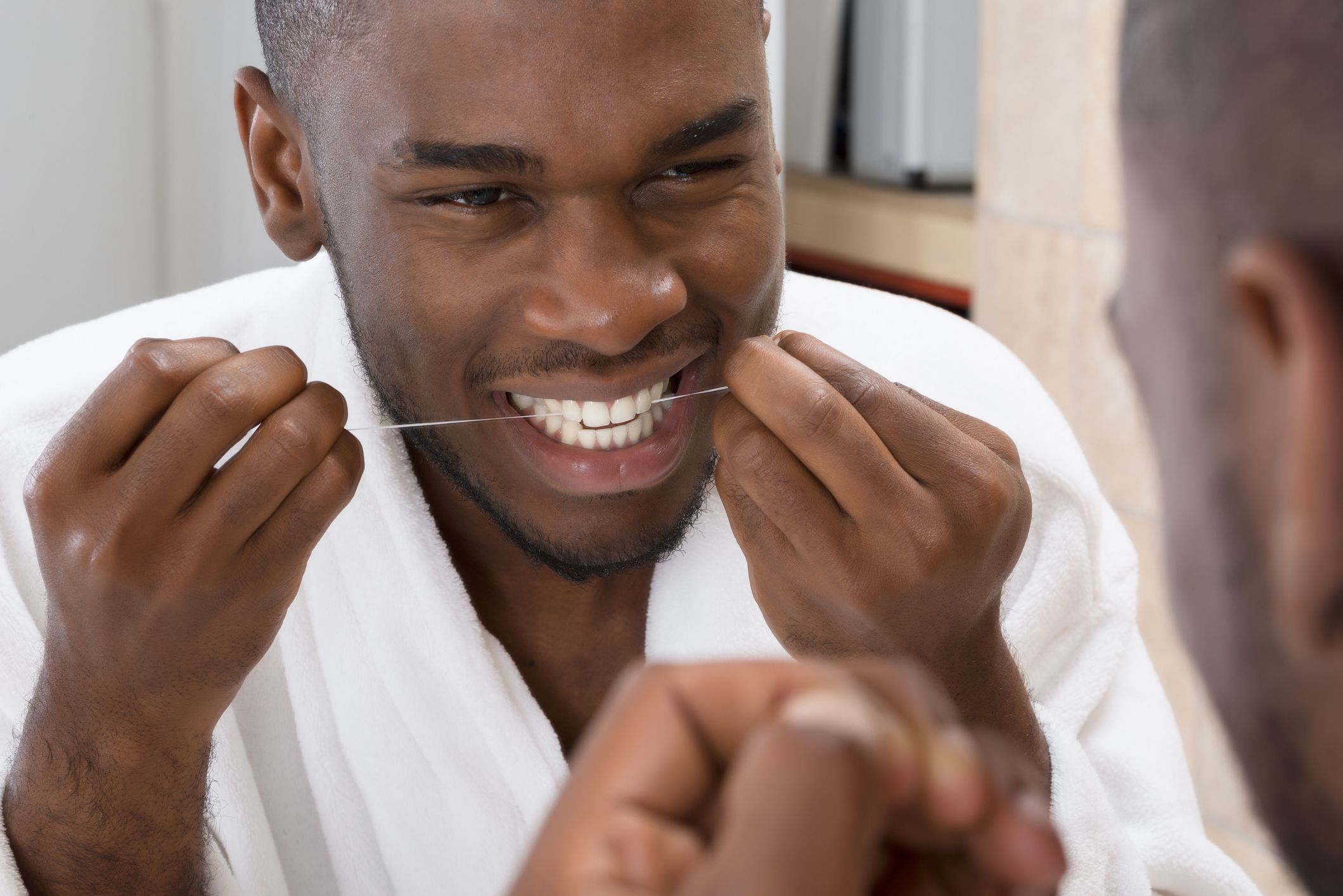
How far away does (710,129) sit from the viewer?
94cm

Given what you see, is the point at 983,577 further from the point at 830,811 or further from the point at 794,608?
the point at 830,811

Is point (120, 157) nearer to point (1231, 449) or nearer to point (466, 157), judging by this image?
point (466, 157)

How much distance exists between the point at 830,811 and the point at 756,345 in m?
0.52

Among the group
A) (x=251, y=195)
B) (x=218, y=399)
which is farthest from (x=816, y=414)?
(x=251, y=195)

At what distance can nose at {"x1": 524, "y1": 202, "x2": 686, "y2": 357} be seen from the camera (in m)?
0.92

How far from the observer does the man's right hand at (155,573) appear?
0.84 m

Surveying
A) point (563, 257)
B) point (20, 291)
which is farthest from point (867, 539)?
point (20, 291)

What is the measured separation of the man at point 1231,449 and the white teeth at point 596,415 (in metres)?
0.58

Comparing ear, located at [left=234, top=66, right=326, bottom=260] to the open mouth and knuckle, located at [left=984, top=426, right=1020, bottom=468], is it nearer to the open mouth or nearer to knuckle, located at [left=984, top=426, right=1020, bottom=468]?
the open mouth

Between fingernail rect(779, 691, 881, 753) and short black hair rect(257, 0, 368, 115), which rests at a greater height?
short black hair rect(257, 0, 368, 115)

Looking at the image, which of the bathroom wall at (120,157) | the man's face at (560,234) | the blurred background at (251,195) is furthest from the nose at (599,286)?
the bathroom wall at (120,157)

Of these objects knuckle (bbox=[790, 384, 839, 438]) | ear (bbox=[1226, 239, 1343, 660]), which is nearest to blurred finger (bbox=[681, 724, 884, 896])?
ear (bbox=[1226, 239, 1343, 660])

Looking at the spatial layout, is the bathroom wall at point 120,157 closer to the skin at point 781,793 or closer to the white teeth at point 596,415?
the white teeth at point 596,415

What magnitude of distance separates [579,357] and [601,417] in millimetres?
69
